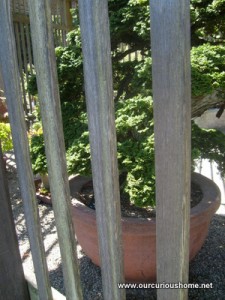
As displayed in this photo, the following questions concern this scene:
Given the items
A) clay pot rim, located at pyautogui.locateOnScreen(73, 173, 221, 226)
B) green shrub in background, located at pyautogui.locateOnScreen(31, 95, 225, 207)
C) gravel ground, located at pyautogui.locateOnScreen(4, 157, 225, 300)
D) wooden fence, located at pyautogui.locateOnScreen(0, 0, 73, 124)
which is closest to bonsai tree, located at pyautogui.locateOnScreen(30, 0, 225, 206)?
green shrub in background, located at pyautogui.locateOnScreen(31, 95, 225, 207)

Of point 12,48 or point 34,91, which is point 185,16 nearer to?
point 12,48

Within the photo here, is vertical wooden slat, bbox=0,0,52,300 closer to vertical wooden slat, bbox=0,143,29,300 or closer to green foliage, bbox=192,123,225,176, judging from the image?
vertical wooden slat, bbox=0,143,29,300

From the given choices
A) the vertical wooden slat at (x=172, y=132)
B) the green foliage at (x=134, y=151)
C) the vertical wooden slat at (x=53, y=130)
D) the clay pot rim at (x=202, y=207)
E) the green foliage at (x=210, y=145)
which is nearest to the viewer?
the vertical wooden slat at (x=172, y=132)

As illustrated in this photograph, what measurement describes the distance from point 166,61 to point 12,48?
0.46 metres

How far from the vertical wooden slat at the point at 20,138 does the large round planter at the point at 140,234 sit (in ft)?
1.57

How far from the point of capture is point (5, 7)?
870 millimetres

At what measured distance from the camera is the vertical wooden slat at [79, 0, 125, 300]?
0.75 m

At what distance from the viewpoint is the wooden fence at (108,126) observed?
28.4 inches

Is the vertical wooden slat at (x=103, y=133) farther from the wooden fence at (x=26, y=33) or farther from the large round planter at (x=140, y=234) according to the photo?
the wooden fence at (x=26, y=33)

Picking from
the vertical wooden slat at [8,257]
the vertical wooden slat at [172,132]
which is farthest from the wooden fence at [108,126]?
the vertical wooden slat at [8,257]

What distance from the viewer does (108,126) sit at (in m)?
0.82

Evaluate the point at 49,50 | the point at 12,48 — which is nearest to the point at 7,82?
the point at 12,48

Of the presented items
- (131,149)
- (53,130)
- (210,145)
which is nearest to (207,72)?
(131,149)

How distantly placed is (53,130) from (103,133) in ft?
0.54
